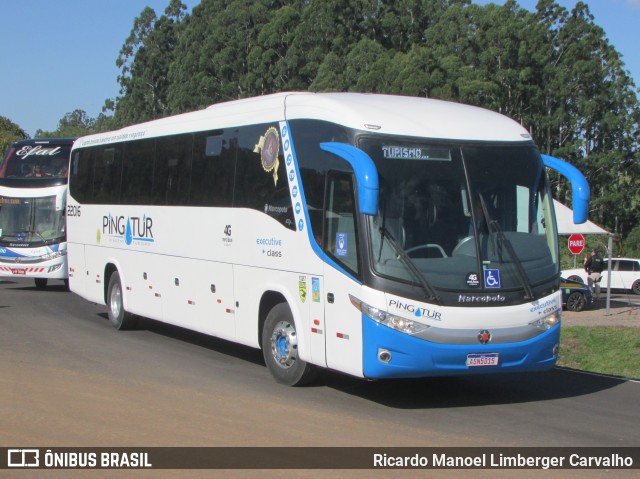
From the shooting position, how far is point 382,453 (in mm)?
7922

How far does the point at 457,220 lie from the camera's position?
994 cm

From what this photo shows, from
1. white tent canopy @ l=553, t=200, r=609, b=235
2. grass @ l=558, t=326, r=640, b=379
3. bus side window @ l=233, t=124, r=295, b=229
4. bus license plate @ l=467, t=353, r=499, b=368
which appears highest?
bus side window @ l=233, t=124, r=295, b=229

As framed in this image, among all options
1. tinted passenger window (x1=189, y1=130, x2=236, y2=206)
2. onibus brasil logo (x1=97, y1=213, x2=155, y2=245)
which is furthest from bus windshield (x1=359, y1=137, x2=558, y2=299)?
onibus brasil logo (x1=97, y1=213, x2=155, y2=245)

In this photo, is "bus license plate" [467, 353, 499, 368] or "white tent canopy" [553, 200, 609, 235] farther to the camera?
"white tent canopy" [553, 200, 609, 235]

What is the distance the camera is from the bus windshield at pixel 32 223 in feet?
87.1

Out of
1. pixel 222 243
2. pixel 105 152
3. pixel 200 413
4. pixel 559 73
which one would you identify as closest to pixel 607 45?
pixel 559 73

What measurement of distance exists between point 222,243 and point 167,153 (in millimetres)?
2820

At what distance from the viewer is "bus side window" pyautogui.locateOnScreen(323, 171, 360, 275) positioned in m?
9.94

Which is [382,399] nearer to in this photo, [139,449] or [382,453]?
[382,453]

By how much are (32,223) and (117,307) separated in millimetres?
10732

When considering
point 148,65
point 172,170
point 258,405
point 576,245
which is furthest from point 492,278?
point 148,65

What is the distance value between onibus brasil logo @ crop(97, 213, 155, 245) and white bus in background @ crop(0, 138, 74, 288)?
8973 millimetres

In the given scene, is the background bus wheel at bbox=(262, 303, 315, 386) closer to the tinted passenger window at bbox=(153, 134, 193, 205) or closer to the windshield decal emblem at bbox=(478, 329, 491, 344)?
the windshield decal emblem at bbox=(478, 329, 491, 344)

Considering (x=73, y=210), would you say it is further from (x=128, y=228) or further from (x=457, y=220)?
(x=457, y=220)
